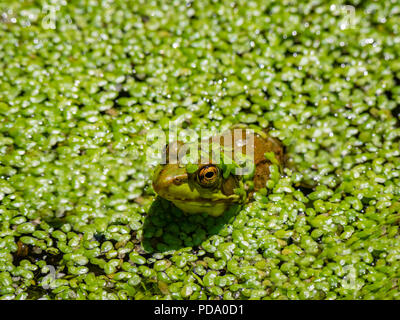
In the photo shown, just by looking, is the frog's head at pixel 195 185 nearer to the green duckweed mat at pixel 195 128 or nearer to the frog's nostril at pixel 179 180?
the frog's nostril at pixel 179 180

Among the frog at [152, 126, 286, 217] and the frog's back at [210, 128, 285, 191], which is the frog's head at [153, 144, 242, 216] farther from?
the frog's back at [210, 128, 285, 191]

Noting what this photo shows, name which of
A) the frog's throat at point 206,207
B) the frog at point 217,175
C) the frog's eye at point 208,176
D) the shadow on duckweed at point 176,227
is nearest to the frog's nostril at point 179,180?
the frog at point 217,175

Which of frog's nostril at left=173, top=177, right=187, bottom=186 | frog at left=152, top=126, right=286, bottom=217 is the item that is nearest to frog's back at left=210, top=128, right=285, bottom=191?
frog at left=152, top=126, right=286, bottom=217

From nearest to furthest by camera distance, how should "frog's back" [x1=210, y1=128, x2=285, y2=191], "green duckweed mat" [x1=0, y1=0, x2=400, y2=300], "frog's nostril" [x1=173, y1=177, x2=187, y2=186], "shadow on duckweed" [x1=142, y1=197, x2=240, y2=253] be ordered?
"frog's nostril" [x1=173, y1=177, x2=187, y2=186]
"green duckweed mat" [x1=0, y1=0, x2=400, y2=300]
"shadow on duckweed" [x1=142, y1=197, x2=240, y2=253]
"frog's back" [x1=210, y1=128, x2=285, y2=191]

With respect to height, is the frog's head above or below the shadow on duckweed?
above

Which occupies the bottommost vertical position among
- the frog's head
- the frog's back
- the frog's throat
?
the frog's throat

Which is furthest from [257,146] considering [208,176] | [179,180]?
[179,180]

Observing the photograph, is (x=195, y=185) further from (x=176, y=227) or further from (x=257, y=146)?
(x=257, y=146)

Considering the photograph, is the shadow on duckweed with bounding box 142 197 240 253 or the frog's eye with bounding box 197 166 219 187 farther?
the shadow on duckweed with bounding box 142 197 240 253
